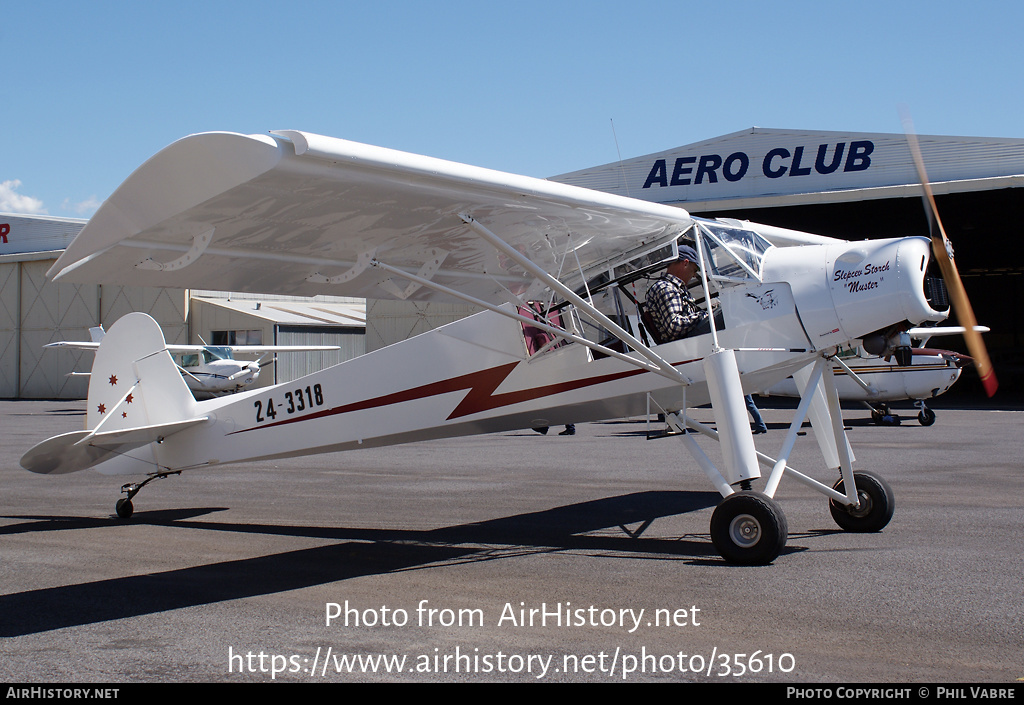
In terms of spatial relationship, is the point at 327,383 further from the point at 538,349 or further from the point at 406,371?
the point at 538,349

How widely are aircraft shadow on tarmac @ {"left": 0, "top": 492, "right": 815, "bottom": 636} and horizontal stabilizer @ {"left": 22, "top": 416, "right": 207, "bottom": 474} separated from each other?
0.83 m

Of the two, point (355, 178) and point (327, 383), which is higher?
point (355, 178)

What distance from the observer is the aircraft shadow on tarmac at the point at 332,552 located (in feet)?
18.1

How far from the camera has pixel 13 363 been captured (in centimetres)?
5053

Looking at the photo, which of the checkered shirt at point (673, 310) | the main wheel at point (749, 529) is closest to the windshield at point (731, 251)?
the checkered shirt at point (673, 310)

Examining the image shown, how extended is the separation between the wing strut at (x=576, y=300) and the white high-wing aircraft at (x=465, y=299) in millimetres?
16

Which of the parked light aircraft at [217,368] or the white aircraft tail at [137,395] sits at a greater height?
the parked light aircraft at [217,368]

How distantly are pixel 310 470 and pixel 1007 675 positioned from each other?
11.2m

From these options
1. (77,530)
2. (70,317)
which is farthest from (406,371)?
(70,317)

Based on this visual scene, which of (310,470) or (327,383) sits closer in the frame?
(327,383)

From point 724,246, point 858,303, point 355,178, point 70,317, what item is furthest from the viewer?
point 70,317

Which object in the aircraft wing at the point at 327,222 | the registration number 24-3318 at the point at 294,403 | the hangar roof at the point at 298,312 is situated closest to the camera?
the aircraft wing at the point at 327,222

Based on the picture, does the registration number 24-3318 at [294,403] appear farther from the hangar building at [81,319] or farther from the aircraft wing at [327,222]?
the hangar building at [81,319]

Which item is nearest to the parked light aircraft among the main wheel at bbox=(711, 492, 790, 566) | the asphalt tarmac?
the asphalt tarmac
